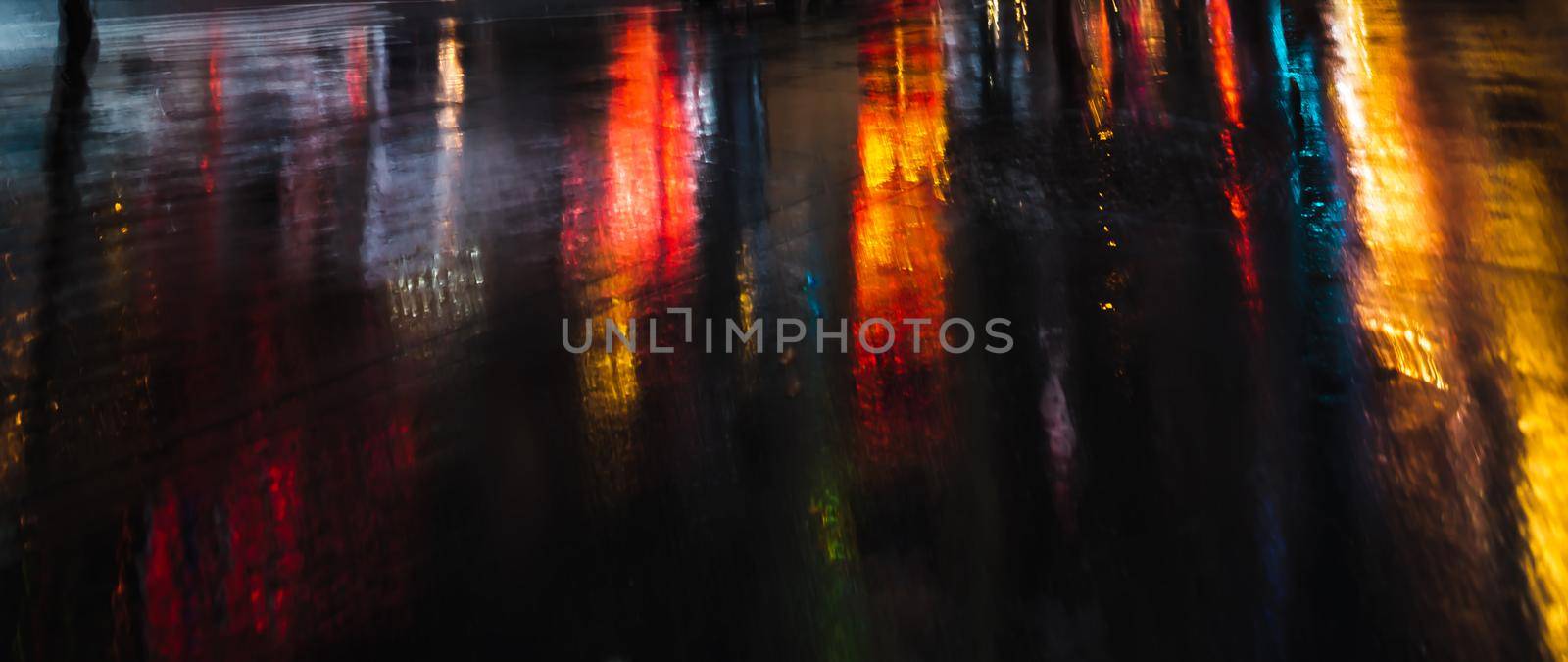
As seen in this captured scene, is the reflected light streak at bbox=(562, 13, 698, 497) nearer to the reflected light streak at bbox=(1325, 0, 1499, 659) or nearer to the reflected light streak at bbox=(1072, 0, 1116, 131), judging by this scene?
the reflected light streak at bbox=(1325, 0, 1499, 659)

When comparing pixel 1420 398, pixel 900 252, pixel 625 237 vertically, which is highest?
pixel 625 237

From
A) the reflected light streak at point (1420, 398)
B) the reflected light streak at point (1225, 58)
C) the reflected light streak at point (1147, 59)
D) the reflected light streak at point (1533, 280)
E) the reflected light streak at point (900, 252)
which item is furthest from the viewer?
the reflected light streak at point (1147, 59)

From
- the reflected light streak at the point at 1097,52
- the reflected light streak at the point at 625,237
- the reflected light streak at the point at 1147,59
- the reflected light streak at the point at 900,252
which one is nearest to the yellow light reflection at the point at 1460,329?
the reflected light streak at the point at 1147,59

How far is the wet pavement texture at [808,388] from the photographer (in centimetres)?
259

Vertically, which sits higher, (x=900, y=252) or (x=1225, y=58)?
(x=1225, y=58)

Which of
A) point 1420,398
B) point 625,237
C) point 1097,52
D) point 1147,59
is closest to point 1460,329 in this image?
point 1420,398

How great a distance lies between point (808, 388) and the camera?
3.76m

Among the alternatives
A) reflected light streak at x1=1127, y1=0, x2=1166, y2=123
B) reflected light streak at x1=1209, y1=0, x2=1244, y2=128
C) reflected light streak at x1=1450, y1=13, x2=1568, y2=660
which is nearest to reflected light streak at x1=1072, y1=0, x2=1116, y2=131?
reflected light streak at x1=1127, y1=0, x2=1166, y2=123

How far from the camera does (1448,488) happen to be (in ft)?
9.57

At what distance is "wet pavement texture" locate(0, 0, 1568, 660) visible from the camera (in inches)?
102

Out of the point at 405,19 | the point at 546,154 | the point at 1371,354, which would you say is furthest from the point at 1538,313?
the point at 405,19

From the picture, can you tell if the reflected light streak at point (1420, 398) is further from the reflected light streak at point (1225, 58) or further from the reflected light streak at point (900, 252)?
the reflected light streak at point (900, 252)

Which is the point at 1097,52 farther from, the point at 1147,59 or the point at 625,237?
the point at 625,237

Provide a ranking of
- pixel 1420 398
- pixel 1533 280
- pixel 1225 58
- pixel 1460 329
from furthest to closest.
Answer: pixel 1225 58
pixel 1533 280
pixel 1460 329
pixel 1420 398
